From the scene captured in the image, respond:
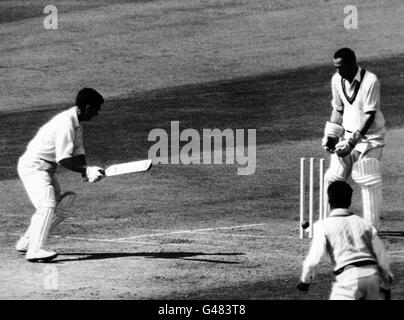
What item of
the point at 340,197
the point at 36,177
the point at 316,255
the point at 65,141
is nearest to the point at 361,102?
the point at 65,141

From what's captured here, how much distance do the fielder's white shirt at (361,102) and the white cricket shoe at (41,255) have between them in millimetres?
4103

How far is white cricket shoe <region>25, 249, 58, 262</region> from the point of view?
15.4 m

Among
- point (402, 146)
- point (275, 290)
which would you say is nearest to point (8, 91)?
point (402, 146)

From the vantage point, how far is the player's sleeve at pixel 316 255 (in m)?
11.2

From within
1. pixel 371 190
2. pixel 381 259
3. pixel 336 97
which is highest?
pixel 336 97

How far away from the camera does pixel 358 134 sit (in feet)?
53.6

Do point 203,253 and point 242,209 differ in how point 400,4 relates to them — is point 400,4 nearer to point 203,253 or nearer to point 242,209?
point 242,209

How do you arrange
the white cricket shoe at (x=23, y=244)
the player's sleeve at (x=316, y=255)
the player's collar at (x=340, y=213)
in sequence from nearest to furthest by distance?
1. the player's sleeve at (x=316, y=255)
2. the player's collar at (x=340, y=213)
3. the white cricket shoe at (x=23, y=244)

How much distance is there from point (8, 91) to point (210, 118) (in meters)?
4.82

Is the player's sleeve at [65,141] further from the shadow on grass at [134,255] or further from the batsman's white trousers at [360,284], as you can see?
the batsman's white trousers at [360,284]

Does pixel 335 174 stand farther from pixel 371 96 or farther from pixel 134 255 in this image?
pixel 134 255

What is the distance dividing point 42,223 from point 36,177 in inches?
22.9

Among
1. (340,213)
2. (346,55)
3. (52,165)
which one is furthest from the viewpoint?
(346,55)

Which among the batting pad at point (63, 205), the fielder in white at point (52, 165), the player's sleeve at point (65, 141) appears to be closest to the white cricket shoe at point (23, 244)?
the fielder in white at point (52, 165)
